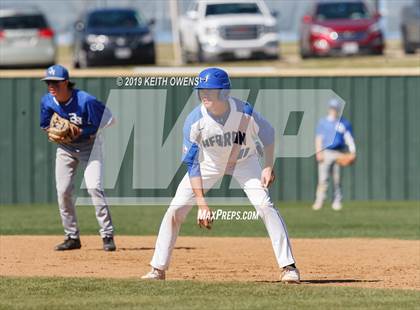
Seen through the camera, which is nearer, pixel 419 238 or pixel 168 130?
pixel 419 238

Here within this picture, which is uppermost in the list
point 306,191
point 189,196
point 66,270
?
point 189,196

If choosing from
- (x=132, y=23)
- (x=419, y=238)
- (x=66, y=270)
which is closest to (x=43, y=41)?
(x=132, y=23)

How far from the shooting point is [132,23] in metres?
34.7

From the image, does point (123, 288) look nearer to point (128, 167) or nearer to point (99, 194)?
point (99, 194)

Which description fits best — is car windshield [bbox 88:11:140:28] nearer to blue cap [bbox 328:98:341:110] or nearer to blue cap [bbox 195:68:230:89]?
blue cap [bbox 328:98:341:110]

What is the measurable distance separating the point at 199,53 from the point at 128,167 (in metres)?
8.48

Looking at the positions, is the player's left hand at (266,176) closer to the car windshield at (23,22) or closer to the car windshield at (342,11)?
the car windshield at (342,11)

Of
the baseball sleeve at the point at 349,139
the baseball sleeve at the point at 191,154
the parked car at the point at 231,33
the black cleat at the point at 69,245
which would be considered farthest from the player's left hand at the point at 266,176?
the parked car at the point at 231,33

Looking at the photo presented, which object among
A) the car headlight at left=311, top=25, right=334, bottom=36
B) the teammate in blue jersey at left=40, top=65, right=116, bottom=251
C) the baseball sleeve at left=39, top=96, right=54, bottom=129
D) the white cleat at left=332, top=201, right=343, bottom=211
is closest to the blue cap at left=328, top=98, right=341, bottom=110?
the white cleat at left=332, top=201, right=343, bottom=211

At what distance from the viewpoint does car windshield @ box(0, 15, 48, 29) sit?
3412cm

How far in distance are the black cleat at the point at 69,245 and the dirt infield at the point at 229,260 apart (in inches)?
6.8

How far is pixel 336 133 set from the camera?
23016 millimetres

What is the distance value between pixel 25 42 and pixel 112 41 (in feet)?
7.67

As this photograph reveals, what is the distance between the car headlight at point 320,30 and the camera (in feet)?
111
